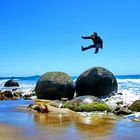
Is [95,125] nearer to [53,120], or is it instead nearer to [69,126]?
[69,126]

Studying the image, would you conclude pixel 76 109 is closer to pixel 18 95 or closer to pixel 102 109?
pixel 102 109

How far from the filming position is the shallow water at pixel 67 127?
845 cm

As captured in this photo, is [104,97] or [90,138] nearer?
[90,138]

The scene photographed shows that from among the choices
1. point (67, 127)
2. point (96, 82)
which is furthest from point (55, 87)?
point (67, 127)

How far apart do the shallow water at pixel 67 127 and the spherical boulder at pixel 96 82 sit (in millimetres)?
6976

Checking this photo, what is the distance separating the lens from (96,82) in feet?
64.3

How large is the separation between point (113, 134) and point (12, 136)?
2.36 m

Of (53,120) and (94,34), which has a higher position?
(94,34)

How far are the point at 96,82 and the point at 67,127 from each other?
32.6ft

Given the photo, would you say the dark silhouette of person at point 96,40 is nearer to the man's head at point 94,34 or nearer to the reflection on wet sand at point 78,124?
the man's head at point 94,34

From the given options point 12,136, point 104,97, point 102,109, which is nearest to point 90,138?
point 12,136

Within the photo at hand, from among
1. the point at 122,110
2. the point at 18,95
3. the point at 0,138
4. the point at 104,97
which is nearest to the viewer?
the point at 0,138

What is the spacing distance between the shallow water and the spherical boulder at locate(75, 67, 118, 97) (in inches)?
275

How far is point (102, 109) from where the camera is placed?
1388cm
